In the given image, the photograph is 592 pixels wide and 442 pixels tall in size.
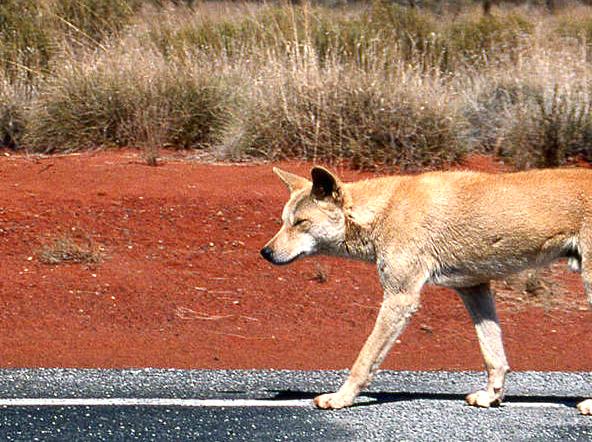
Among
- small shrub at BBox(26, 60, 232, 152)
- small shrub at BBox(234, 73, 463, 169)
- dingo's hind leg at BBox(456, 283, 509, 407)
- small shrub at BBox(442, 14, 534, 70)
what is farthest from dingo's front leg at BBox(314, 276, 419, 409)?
small shrub at BBox(442, 14, 534, 70)

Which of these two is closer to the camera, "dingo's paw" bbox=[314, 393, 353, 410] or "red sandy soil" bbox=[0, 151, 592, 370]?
"dingo's paw" bbox=[314, 393, 353, 410]

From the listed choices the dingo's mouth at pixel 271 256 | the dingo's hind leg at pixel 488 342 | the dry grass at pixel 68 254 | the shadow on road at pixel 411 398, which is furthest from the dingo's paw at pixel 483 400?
the dry grass at pixel 68 254

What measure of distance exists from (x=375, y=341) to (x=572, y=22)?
1771 cm

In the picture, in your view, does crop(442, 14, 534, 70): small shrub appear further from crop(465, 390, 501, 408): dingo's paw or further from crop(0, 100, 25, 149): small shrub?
crop(465, 390, 501, 408): dingo's paw

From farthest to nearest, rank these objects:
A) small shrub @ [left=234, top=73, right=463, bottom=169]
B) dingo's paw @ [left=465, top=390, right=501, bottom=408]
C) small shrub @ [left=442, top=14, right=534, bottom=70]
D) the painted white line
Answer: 1. small shrub @ [left=442, top=14, right=534, bottom=70]
2. small shrub @ [left=234, top=73, right=463, bottom=169]
3. dingo's paw @ [left=465, top=390, right=501, bottom=408]
4. the painted white line

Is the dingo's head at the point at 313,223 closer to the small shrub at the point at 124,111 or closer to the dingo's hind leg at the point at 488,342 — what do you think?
the dingo's hind leg at the point at 488,342

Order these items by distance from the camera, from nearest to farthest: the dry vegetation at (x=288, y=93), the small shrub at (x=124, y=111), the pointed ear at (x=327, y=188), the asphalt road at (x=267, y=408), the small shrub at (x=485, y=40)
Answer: the asphalt road at (x=267, y=408), the pointed ear at (x=327, y=188), the dry vegetation at (x=288, y=93), the small shrub at (x=124, y=111), the small shrub at (x=485, y=40)

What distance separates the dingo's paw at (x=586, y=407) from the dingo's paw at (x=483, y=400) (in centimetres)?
51

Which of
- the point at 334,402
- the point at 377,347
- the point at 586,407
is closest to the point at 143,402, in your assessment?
the point at 334,402

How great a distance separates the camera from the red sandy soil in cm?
948

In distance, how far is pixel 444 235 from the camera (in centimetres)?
764

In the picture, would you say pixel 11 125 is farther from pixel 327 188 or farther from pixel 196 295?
pixel 327 188

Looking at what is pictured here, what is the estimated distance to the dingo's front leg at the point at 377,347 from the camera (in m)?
7.40

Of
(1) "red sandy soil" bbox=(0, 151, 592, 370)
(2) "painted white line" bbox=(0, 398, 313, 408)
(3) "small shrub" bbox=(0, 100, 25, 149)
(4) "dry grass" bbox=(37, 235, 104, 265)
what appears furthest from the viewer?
(3) "small shrub" bbox=(0, 100, 25, 149)
